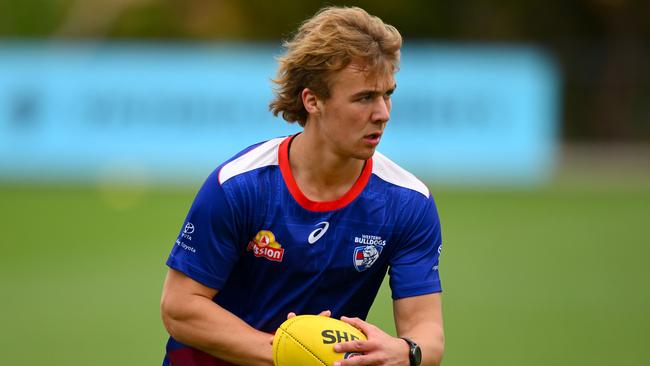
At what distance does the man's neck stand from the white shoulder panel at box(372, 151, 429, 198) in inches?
6.1

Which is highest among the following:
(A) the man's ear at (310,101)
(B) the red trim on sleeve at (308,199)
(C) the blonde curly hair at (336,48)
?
(C) the blonde curly hair at (336,48)

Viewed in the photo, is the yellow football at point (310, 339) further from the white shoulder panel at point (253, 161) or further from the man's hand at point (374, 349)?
the white shoulder panel at point (253, 161)

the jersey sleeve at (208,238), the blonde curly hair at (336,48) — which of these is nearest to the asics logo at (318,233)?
the jersey sleeve at (208,238)

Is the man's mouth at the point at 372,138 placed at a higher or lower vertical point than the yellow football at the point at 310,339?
higher

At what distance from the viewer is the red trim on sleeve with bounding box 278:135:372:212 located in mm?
5980

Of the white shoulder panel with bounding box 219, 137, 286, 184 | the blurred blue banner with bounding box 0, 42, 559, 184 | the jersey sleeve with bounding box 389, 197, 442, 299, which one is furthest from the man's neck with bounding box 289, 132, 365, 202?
the blurred blue banner with bounding box 0, 42, 559, 184

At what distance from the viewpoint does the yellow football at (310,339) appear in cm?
553

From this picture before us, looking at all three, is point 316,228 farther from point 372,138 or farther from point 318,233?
point 372,138

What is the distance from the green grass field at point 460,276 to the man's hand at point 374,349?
4246 millimetres

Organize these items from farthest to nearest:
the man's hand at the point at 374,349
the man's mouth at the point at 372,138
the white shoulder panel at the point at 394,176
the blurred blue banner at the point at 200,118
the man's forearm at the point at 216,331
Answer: the blurred blue banner at the point at 200,118 → the white shoulder panel at the point at 394,176 → the man's mouth at the point at 372,138 → the man's forearm at the point at 216,331 → the man's hand at the point at 374,349

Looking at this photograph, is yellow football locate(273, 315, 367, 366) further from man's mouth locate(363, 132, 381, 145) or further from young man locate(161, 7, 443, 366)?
man's mouth locate(363, 132, 381, 145)

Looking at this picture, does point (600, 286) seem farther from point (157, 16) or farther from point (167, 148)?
point (157, 16)

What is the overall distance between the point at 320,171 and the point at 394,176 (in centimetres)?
42

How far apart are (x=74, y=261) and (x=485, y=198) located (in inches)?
342
